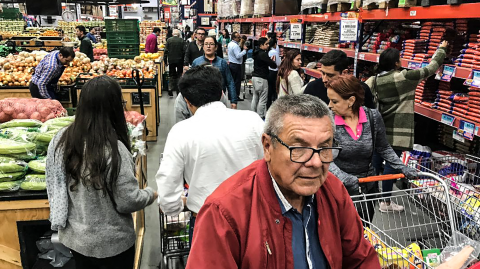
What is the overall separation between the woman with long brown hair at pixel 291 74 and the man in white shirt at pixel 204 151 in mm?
3297

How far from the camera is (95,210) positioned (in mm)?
2164

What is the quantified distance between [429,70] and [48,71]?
4904 mm

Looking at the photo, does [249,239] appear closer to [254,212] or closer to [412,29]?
[254,212]

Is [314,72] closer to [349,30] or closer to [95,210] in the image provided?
[349,30]

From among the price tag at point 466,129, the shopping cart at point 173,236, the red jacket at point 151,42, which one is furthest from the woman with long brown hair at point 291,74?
the red jacket at point 151,42

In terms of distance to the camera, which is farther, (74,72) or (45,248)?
(74,72)

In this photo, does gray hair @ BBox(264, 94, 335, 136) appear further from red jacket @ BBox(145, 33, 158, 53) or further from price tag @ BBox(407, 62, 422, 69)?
red jacket @ BBox(145, 33, 158, 53)

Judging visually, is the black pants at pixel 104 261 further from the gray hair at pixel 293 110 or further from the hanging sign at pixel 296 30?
the hanging sign at pixel 296 30

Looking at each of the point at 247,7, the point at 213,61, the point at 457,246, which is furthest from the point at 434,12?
Result: the point at 247,7

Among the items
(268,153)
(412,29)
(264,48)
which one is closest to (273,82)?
(264,48)

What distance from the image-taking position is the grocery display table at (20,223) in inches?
103

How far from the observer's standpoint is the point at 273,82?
843 cm

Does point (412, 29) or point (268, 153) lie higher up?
point (412, 29)

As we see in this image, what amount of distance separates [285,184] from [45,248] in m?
2.22
